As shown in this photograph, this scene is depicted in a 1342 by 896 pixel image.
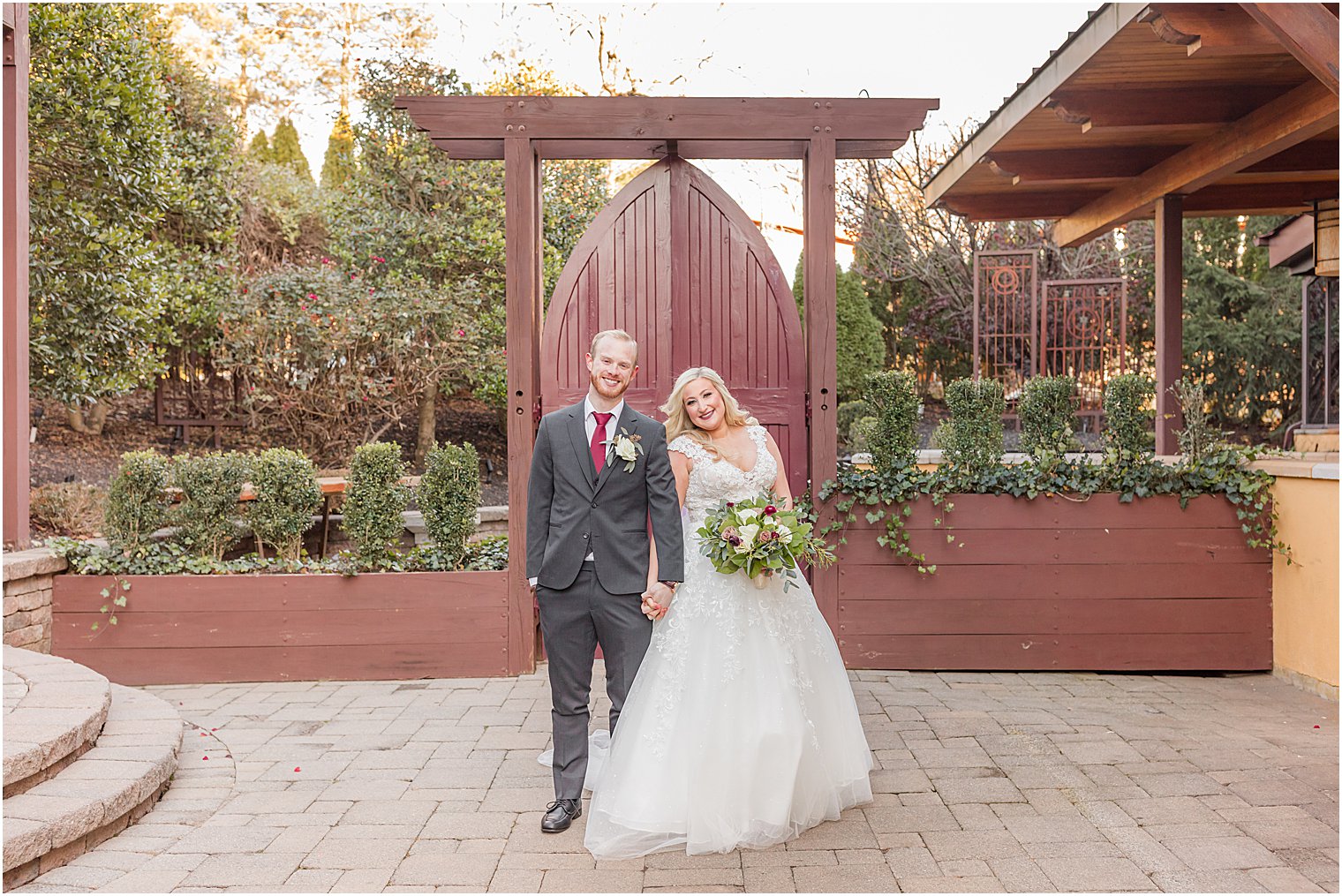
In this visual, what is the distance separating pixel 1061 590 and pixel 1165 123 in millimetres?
3289

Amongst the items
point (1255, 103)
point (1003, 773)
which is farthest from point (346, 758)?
point (1255, 103)

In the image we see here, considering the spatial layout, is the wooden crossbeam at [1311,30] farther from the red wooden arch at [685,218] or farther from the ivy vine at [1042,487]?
the ivy vine at [1042,487]

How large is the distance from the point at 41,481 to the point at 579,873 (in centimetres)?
932

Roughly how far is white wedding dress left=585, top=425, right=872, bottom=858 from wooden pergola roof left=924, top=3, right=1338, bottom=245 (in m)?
2.96

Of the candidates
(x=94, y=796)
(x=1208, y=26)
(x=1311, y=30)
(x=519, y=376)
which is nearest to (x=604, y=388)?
(x=94, y=796)

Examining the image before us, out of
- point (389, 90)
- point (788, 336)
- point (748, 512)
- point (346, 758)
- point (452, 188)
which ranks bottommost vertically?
A: point (346, 758)

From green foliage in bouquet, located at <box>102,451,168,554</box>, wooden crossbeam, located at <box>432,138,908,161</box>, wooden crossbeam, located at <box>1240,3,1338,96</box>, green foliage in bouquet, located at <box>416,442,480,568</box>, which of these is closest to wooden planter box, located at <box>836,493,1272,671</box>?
wooden crossbeam, located at <box>432,138,908,161</box>

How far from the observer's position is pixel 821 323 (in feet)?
19.3

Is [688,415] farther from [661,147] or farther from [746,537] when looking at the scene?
Answer: [661,147]

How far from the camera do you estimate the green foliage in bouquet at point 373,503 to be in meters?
5.85

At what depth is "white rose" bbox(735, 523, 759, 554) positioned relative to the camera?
11.7ft

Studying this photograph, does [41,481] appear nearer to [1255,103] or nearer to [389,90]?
[389,90]

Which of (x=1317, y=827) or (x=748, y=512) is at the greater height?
(x=748, y=512)

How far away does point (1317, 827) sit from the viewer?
3.48m
